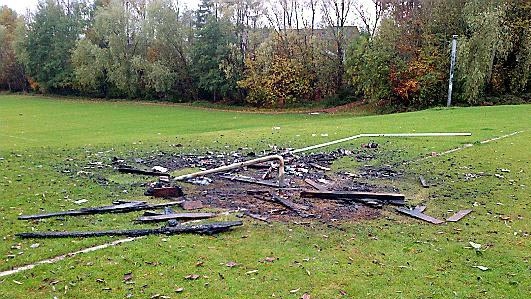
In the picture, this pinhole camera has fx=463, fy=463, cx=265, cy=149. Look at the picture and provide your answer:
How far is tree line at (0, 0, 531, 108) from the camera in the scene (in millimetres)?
27219

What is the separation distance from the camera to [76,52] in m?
48.4

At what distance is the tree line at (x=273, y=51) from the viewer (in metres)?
27.2

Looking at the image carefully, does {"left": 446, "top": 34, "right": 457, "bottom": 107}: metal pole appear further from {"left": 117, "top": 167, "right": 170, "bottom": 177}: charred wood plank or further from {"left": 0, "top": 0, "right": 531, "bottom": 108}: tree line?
{"left": 117, "top": 167, "right": 170, "bottom": 177}: charred wood plank

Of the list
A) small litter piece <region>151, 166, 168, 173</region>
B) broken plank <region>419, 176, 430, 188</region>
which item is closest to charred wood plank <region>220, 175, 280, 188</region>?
small litter piece <region>151, 166, 168, 173</region>

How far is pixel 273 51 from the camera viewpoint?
126 ft

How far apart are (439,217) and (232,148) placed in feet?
23.7

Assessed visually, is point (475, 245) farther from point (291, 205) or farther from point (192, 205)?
point (192, 205)

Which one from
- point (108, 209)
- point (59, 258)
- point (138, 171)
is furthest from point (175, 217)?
point (138, 171)

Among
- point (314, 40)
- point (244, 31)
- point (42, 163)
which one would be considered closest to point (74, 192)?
point (42, 163)

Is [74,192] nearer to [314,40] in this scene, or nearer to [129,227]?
[129,227]

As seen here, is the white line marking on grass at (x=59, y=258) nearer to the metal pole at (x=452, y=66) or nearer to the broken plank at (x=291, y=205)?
the broken plank at (x=291, y=205)

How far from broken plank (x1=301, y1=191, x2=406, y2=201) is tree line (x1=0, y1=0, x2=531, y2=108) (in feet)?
70.3

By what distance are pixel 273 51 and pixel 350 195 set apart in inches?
1277

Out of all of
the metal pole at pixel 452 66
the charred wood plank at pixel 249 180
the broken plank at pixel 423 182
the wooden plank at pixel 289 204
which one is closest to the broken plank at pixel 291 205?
the wooden plank at pixel 289 204
